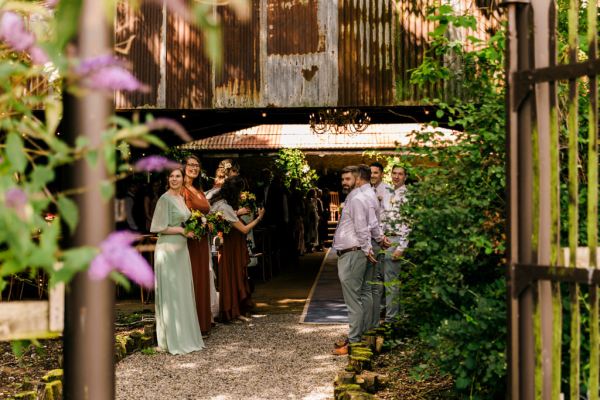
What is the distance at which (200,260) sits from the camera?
8656 mm

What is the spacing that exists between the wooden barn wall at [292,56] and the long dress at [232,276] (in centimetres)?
209

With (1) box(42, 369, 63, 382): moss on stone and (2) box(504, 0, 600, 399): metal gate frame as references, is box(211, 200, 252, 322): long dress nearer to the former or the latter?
(1) box(42, 369, 63, 382): moss on stone

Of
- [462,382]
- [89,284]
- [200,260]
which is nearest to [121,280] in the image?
[89,284]

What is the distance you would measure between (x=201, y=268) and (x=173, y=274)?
908 mm

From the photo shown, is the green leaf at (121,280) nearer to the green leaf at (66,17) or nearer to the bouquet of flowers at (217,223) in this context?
the green leaf at (66,17)

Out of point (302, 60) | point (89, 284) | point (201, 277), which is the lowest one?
point (201, 277)

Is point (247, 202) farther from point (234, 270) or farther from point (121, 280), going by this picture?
point (121, 280)

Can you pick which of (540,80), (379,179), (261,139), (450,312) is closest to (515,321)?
(540,80)

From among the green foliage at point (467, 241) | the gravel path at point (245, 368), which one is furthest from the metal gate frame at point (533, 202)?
the gravel path at point (245, 368)

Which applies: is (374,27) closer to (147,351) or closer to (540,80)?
(147,351)

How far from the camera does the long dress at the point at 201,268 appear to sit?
28.1ft

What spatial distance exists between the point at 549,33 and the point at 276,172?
44.9 feet

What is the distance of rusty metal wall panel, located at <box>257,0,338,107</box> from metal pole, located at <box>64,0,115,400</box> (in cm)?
712

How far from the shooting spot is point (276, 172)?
1672 cm
